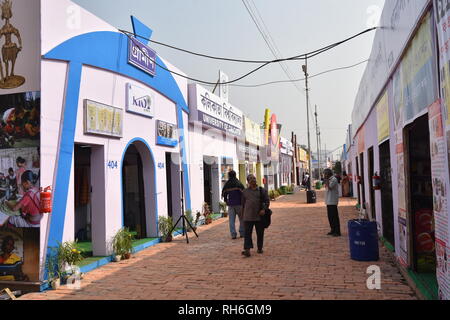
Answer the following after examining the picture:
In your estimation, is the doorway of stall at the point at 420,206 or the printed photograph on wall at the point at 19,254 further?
the printed photograph on wall at the point at 19,254

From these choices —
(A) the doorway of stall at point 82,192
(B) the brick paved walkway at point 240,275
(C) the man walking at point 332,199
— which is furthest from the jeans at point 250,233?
(A) the doorway of stall at point 82,192

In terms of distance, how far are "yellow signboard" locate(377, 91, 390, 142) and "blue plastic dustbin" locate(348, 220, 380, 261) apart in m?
1.90

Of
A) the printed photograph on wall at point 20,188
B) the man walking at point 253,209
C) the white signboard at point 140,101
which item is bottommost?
the man walking at point 253,209

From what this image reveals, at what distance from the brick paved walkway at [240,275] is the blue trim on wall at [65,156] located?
1.05 metres

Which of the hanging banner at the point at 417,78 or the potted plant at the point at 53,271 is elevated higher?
the hanging banner at the point at 417,78

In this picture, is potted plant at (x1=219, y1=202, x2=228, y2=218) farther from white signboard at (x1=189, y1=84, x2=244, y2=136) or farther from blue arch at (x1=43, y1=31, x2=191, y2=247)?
blue arch at (x1=43, y1=31, x2=191, y2=247)

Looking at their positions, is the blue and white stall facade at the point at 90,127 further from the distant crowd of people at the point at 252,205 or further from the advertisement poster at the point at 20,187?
the distant crowd of people at the point at 252,205

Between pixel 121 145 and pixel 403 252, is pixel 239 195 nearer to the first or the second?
pixel 121 145

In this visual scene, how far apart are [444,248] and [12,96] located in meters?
6.89

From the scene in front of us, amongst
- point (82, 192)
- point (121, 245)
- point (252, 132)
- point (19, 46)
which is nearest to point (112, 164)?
point (121, 245)

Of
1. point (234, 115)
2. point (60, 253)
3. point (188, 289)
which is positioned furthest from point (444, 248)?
point (234, 115)

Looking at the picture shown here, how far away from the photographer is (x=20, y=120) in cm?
604

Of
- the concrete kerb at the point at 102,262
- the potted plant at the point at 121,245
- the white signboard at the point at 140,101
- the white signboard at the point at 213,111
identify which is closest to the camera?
the concrete kerb at the point at 102,262

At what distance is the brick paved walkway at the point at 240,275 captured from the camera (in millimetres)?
5027
